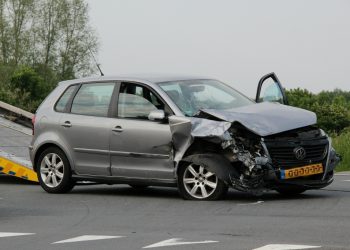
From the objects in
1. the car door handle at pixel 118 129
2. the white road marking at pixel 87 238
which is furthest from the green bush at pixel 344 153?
the white road marking at pixel 87 238

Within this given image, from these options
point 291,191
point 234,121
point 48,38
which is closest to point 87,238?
point 234,121

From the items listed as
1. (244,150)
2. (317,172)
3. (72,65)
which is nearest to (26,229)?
(244,150)

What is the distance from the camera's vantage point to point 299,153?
11.5 meters

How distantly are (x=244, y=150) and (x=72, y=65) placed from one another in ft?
289

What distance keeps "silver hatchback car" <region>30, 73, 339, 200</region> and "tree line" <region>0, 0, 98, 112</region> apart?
8348cm

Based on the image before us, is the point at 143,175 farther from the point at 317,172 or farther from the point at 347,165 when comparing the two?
the point at 347,165

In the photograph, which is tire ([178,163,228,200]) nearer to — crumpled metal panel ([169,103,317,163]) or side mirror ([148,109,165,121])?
crumpled metal panel ([169,103,317,163])

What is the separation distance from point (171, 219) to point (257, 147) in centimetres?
171

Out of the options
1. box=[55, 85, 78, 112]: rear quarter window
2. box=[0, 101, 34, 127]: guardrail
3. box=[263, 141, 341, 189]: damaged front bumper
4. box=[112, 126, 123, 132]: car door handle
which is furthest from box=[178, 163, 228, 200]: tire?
box=[0, 101, 34, 127]: guardrail

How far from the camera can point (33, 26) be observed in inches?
3935

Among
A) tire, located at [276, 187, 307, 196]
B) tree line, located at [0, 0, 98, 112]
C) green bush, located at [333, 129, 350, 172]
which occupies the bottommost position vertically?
green bush, located at [333, 129, 350, 172]

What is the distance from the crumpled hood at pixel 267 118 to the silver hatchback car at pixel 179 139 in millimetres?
12

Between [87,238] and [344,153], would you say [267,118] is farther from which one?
[344,153]

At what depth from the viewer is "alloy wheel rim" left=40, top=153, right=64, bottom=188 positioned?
44.1ft
